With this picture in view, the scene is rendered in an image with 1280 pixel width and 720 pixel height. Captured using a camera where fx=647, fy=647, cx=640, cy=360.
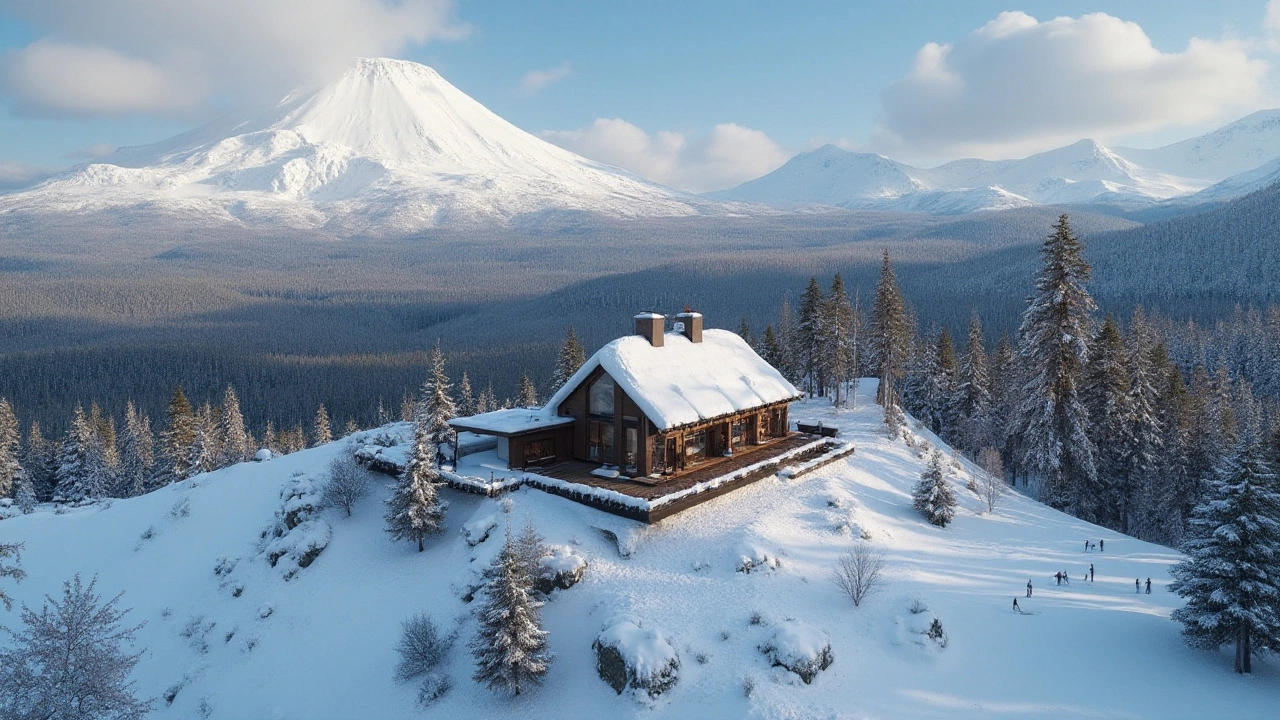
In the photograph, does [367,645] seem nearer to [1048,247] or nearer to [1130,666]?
[1130,666]

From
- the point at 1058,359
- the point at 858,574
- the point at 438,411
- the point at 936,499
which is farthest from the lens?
the point at 1058,359

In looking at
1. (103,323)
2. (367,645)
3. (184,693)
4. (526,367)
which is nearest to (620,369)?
(367,645)

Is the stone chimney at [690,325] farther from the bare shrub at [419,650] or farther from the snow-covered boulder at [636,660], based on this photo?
the bare shrub at [419,650]

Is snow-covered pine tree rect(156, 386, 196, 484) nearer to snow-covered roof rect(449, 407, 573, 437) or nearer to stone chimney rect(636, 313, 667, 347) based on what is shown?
snow-covered roof rect(449, 407, 573, 437)

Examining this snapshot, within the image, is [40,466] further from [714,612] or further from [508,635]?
[714,612]

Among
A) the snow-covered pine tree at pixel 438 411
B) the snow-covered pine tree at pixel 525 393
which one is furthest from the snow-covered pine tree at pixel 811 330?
the snow-covered pine tree at pixel 438 411

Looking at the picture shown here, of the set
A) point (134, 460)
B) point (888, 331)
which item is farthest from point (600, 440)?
point (134, 460)
